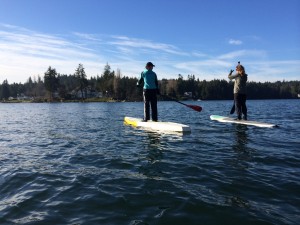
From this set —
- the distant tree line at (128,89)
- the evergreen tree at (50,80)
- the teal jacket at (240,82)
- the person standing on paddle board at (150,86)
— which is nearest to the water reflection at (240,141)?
the teal jacket at (240,82)

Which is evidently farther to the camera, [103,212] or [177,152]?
[177,152]

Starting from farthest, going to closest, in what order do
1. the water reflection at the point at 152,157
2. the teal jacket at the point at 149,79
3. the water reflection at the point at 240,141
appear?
the teal jacket at the point at 149,79
the water reflection at the point at 240,141
the water reflection at the point at 152,157

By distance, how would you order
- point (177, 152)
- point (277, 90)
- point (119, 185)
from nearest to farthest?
1. point (119, 185)
2. point (177, 152)
3. point (277, 90)

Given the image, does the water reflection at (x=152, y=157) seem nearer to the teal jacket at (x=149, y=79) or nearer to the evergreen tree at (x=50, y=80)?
the teal jacket at (x=149, y=79)

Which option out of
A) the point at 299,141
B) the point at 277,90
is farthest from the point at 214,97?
the point at 299,141

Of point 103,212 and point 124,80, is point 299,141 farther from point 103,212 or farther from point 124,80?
point 124,80

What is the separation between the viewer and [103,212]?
532cm

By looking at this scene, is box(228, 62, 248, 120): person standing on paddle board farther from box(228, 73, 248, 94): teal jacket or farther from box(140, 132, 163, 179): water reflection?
box(140, 132, 163, 179): water reflection

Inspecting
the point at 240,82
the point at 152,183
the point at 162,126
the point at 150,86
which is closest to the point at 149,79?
the point at 150,86

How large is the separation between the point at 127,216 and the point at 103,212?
0.48 metres

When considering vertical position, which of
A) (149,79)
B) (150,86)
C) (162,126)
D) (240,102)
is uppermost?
(149,79)

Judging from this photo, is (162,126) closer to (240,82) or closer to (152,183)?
(240,82)

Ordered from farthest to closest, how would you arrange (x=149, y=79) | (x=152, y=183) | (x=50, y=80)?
(x=50, y=80) < (x=149, y=79) < (x=152, y=183)

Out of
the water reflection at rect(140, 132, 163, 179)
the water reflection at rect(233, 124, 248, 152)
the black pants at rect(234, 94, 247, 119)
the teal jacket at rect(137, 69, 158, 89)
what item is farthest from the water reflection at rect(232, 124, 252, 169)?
the teal jacket at rect(137, 69, 158, 89)
